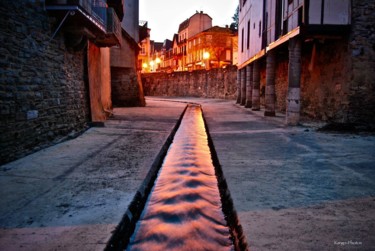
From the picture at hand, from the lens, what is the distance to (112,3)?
15.6 meters

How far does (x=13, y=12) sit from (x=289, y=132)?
26.1 feet

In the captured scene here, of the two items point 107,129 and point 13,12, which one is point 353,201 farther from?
point 107,129

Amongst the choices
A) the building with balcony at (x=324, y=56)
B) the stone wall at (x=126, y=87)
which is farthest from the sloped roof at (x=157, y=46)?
the building with balcony at (x=324, y=56)

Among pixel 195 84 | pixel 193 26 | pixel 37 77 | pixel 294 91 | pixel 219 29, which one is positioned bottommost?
pixel 294 91

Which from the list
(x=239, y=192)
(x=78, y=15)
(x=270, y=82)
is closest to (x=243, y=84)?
(x=270, y=82)

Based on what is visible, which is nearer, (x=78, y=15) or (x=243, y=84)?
(x=78, y=15)

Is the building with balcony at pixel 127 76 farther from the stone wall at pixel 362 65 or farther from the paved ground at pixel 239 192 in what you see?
the stone wall at pixel 362 65

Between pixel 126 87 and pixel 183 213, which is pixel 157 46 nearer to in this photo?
pixel 126 87

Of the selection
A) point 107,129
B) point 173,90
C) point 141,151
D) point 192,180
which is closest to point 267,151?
point 192,180

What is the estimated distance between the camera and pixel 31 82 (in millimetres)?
6594

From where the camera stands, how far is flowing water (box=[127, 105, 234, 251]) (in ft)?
10.6

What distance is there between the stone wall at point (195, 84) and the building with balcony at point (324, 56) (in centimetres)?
1582

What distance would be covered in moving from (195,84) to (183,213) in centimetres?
3473

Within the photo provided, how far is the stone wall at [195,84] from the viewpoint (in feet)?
104
